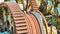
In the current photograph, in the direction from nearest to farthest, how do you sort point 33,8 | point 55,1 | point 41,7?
point 33,8 < point 41,7 < point 55,1

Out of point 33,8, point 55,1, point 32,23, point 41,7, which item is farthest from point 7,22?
point 55,1

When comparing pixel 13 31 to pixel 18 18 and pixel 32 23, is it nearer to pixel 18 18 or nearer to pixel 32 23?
pixel 18 18

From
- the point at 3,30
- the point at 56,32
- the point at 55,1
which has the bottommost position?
the point at 56,32

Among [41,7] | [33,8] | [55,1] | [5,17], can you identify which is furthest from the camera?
[55,1]

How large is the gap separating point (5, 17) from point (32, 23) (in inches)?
6.1

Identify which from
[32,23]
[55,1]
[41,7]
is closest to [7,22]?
[32,23]

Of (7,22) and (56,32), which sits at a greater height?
(7,22)

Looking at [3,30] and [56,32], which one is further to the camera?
[56,32]

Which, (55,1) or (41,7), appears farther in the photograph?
(55,1)

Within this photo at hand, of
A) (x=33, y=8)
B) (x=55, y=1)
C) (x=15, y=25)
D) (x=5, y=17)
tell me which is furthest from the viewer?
(x=55, y=1)

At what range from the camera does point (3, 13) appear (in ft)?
2.87

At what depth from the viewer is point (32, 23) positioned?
0.93m

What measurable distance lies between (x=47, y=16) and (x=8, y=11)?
0.54 m

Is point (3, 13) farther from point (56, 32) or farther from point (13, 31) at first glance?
point (56, 32)
